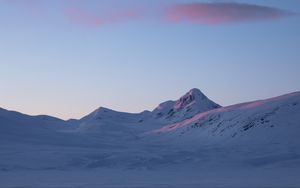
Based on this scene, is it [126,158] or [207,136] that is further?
[207,136]

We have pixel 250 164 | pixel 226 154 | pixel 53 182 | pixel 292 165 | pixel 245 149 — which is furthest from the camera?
pixel 245 149

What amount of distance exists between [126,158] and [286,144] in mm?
20924

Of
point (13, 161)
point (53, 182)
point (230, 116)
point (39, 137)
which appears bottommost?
Result: point (53, 182)

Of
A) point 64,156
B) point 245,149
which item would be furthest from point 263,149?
point 64,156

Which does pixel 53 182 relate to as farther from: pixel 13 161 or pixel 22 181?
pixel 13 161

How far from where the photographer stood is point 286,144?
58.9 meters

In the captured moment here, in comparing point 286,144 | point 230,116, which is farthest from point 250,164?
point 230,116

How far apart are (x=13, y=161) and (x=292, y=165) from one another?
23.3m

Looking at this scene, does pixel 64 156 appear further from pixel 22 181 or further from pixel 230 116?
pixel 230 116

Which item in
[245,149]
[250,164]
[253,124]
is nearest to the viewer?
[250,164]

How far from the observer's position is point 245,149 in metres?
57.4

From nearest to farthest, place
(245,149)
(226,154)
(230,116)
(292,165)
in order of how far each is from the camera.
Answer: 1. (292,165)
2. (226,154)
3. (245,149)
4. (230,116)

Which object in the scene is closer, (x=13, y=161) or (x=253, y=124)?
(x=13, y=161)

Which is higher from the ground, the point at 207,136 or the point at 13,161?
the point at 207,136
